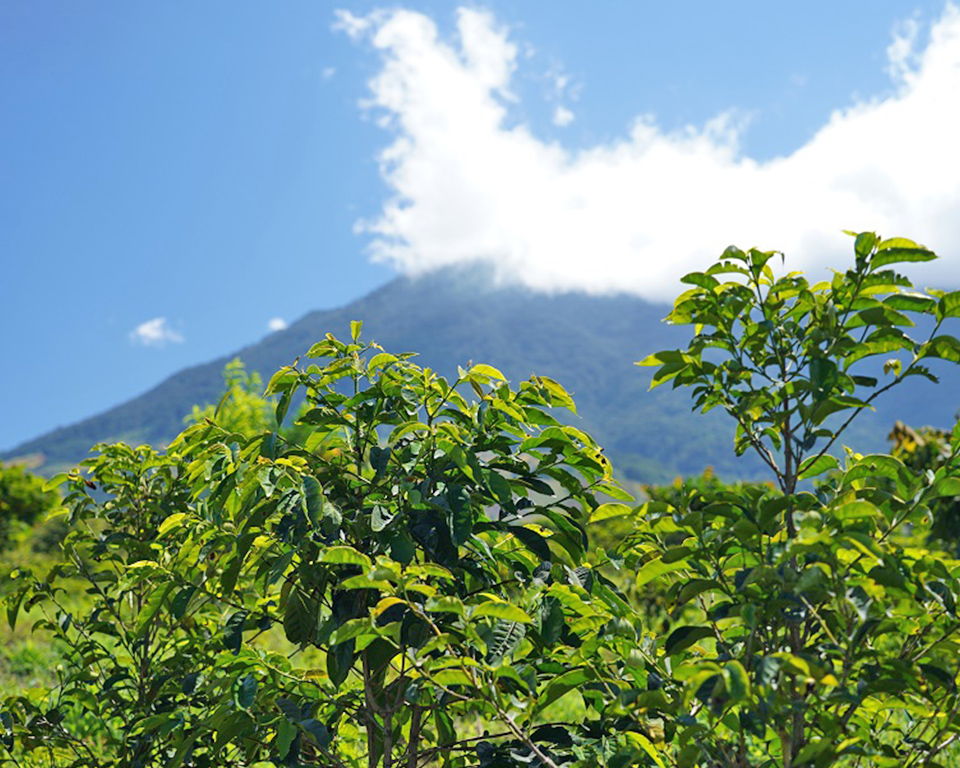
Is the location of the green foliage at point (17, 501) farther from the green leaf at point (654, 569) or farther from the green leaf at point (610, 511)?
the green leaf at point (654, 569)

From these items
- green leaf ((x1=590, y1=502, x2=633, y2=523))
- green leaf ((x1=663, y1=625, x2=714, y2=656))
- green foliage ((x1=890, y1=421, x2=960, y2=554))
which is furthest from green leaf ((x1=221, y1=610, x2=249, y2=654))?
green foliage ((x1=890, y1=421, x2=960, y2=554))

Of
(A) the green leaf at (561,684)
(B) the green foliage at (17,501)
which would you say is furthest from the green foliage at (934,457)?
(B) the green foliage at (17,501)

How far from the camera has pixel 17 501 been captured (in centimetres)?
1403

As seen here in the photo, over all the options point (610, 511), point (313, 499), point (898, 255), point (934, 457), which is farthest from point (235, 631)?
point (934, 457)

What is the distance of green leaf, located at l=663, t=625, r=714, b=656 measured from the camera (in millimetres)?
1850

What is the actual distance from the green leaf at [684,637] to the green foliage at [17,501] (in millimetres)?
14173

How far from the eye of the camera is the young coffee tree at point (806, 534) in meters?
1.63

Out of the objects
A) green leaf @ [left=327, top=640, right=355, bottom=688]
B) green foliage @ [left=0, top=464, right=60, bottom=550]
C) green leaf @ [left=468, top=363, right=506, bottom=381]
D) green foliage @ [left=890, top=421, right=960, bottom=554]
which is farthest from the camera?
green foliage @ [left=0, top=464, right=60, bottom=550]

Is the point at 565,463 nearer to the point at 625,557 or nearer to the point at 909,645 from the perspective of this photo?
the point at 625,557

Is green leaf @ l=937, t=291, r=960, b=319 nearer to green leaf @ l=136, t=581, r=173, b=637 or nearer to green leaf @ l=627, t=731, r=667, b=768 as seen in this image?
green leaf @ l=627, t=731, r=667, b=768

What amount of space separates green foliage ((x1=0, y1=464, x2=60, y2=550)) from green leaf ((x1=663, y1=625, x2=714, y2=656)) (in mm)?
14173

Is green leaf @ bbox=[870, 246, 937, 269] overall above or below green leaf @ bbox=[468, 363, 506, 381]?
below

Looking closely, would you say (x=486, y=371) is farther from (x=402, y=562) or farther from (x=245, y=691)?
(x=245, y=691)

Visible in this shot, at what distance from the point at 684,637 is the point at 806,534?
0.49 m
